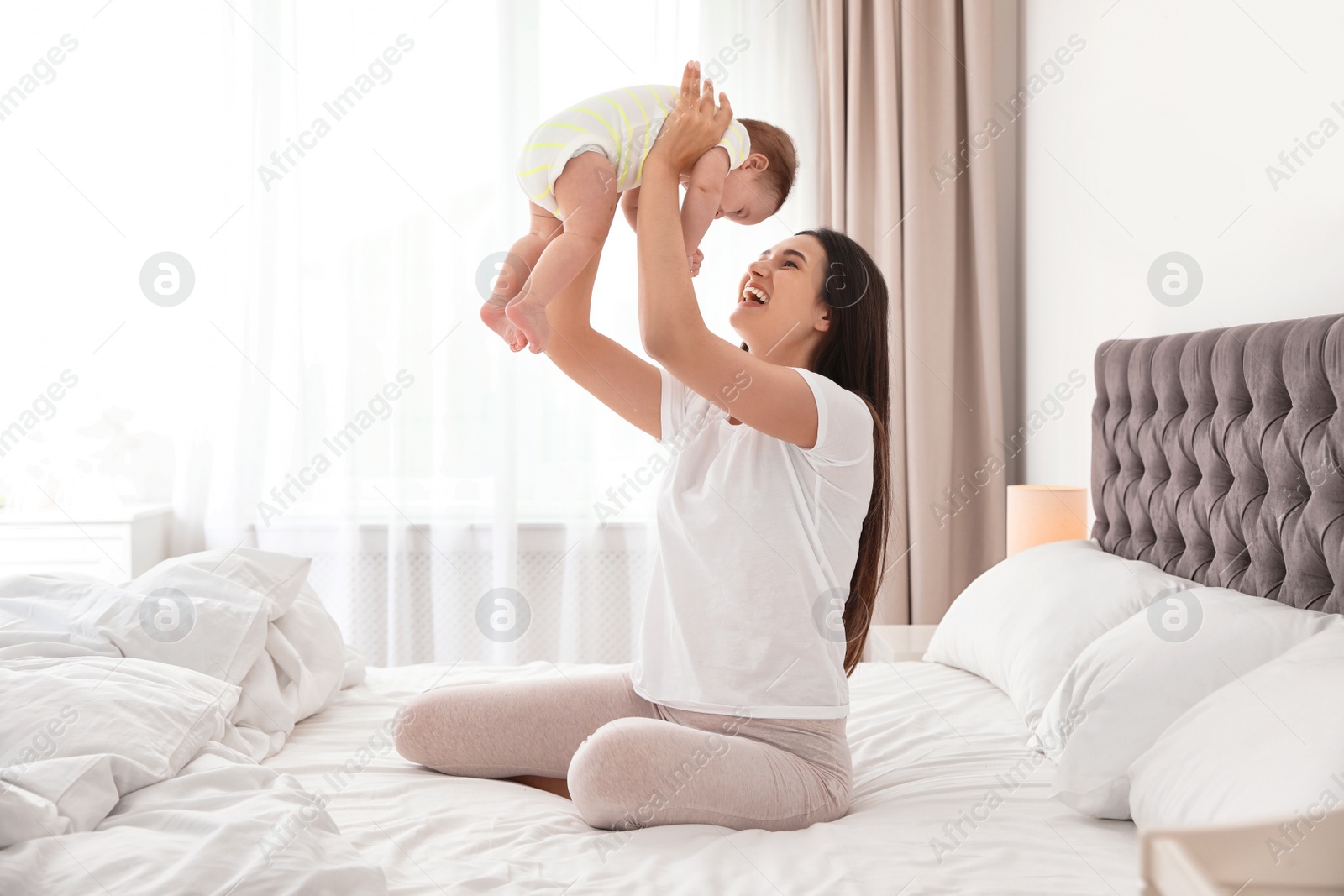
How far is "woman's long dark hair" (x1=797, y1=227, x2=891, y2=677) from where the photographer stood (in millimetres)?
1516

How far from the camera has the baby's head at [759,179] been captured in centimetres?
160

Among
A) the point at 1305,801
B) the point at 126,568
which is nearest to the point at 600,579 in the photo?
the point at 126,568

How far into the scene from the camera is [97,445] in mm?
3199

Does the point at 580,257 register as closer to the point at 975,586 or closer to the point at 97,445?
the point at 975,586

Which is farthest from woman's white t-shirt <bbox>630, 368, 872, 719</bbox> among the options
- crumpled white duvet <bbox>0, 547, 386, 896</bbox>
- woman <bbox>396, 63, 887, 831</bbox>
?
crumpled white duvet <bbox>0, 547, 386, 896</bbox>

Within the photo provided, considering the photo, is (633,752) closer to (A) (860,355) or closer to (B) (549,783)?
(B) (549,783)

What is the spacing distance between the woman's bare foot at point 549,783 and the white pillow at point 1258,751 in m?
0.75

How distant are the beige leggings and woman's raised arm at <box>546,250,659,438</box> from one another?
445 mm

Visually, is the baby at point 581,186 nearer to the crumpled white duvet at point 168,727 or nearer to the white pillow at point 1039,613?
the crumpled white duvet at point 168,727

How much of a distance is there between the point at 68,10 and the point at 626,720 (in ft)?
10.8

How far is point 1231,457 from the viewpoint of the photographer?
1636 millimetres

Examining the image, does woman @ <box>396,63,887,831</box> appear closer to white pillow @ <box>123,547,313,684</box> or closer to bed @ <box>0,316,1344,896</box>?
bed @ <box>0,316,1344,896</box>

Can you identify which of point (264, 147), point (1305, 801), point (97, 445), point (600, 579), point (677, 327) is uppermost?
point (264, 147)

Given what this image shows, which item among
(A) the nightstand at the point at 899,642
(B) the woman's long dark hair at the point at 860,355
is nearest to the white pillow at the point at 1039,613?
(A) the nightstand at the point at 899,642
